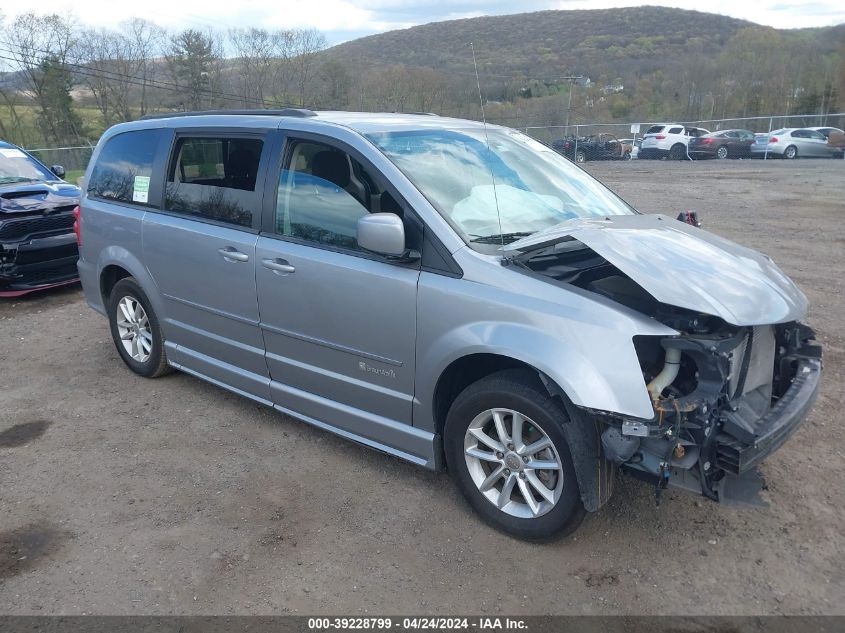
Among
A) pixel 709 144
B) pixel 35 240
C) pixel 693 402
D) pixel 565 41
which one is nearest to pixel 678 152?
pixel 709 144

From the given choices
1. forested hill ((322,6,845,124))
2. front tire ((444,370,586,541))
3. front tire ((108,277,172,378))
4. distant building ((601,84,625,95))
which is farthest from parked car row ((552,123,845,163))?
front tire ((444,370,586,541))

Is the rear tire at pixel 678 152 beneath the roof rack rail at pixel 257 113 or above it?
beneath

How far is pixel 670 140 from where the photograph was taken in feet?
97.2

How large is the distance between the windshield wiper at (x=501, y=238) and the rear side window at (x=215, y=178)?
1.54m

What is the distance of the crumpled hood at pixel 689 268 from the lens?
279cm

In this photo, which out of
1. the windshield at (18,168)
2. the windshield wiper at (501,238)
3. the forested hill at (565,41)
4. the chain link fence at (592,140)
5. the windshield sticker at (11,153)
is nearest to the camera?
the windshield wiper at (501,238)

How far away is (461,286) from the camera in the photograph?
125 inches

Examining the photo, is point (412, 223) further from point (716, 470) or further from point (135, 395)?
point (135, 395)

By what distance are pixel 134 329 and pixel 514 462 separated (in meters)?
3.59

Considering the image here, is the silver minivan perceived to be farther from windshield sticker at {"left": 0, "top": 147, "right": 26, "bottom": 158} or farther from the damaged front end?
windshield sticker at {"left": 0, "top": 147, "right": 26, "bottom": 158}

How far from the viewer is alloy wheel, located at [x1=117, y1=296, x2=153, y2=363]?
5.21 m

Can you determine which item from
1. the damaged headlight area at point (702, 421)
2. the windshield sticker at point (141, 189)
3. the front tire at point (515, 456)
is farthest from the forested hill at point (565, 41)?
the damaged headlight area at point (702, 421)

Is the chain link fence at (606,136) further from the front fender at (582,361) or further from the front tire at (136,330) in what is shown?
the front fender at (582,361)

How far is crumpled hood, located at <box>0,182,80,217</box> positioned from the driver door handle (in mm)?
5158
